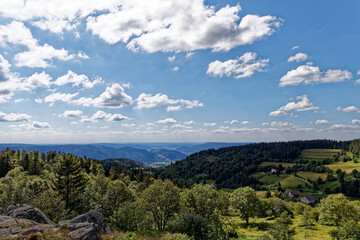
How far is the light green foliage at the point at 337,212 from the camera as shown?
218 feet

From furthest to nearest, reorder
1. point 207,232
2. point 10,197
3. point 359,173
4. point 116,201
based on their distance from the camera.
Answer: point 359,173 < point 116,201 < point 10,197 < point 207,232

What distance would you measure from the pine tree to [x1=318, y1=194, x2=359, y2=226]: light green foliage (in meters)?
84.4

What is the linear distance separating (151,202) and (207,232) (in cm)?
2286

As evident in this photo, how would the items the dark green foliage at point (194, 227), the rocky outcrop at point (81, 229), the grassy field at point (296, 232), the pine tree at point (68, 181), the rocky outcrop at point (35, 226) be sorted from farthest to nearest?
the pine tree at point (68, 181) < the grassy field at point (296, 232) < the dark green foliage at point (194, 227) < the rocky outcrop at point (81, 229) < the rocky outcrop at point (35, 226)

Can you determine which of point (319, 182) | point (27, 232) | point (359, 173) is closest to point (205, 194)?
point (27, 232)

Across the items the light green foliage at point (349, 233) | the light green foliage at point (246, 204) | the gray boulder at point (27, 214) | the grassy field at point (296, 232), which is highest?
the gray boulder at point (27, 214)

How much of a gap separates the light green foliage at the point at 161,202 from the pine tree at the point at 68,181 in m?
21.2

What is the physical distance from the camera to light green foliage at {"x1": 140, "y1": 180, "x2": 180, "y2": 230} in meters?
51.8

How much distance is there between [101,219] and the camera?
32.9 metres

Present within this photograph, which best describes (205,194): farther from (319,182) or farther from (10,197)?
(319,182)

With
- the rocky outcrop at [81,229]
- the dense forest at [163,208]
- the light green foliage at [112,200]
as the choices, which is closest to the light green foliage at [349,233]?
the dense forest at [163,208]

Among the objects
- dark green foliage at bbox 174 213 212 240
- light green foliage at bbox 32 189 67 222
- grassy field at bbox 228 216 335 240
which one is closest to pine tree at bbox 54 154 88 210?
light green foliage at bbox 32 189 67 222

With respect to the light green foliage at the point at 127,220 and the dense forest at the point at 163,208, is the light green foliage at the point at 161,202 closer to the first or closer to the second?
the dense forest at the point at 163,208

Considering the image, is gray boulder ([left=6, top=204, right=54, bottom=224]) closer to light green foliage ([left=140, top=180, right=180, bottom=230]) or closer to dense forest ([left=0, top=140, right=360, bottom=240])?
dense forest ([left=0, top=140, right=360, bottom=240])
